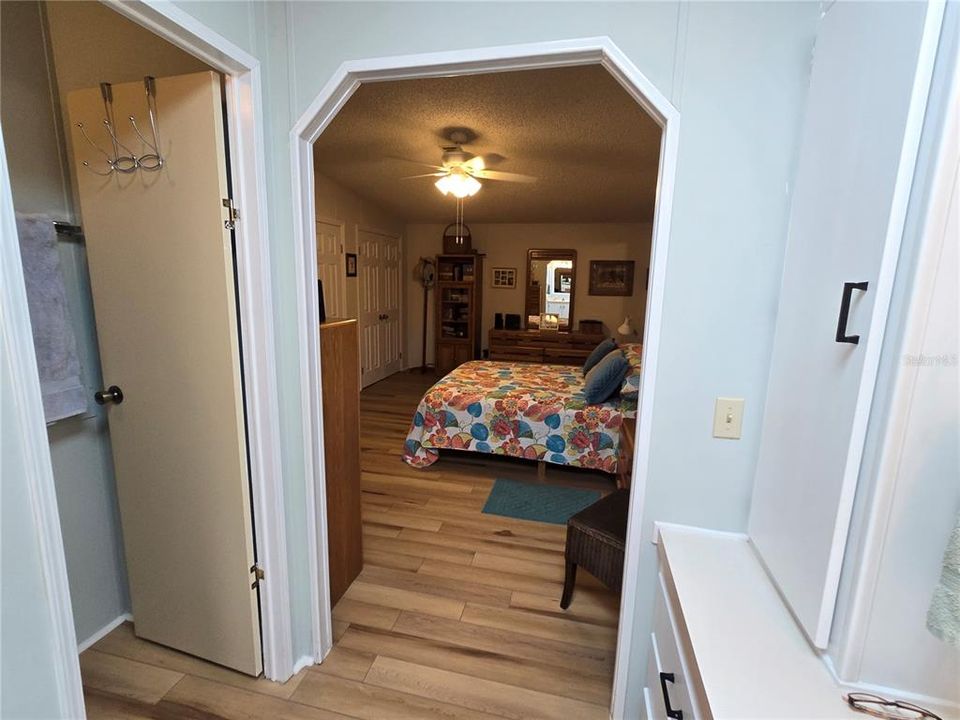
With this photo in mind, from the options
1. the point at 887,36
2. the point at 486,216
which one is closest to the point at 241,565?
Answer: the point at 887,36

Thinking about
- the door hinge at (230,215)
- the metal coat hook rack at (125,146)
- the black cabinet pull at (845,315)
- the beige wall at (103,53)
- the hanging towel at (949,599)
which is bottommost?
the hanging towel at (949,599)

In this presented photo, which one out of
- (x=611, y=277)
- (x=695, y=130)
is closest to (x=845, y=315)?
(x=695, y=130)

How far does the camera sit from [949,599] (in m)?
0.65

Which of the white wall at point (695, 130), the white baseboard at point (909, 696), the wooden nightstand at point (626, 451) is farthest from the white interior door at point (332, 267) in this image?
the white baseboard at point (909, 696)

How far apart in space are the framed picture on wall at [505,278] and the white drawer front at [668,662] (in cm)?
562

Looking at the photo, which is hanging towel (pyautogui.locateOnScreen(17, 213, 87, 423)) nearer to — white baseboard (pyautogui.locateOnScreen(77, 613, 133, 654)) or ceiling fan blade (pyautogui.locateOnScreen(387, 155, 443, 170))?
white baseboard (pyautogui.locateOnScreen(77, 613, 133, 654))

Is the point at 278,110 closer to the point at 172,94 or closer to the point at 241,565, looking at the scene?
the point at 172,94

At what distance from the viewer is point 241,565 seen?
1558 mm

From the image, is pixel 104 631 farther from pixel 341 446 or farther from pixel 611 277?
pixel 611 277

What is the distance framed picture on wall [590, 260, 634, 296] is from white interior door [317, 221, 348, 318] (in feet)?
11.4

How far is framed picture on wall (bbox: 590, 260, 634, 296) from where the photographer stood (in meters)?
6.17

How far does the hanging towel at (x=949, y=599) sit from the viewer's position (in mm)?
640

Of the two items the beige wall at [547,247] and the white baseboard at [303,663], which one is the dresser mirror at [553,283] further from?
the white baseboard at [303,663]

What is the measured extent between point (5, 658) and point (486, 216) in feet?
19.2
